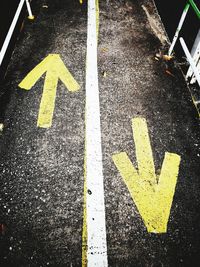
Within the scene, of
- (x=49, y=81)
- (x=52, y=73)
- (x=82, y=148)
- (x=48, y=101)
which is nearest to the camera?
(x=82, y=148)

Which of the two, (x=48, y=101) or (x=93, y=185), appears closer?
(x=93, y=185)

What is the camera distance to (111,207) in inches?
113

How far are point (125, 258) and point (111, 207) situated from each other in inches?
23.5

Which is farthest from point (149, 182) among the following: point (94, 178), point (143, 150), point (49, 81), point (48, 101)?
point (49, 81)

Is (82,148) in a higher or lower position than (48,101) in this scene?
lower

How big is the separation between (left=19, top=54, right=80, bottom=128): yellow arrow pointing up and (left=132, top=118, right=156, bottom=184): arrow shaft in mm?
1349

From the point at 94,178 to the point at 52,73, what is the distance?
232cm

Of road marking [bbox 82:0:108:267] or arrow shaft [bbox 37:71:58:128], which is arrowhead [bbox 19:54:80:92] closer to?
arrow shaft [bbox 37:71:58:128]

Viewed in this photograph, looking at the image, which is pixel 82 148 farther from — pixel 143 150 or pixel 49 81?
pixel 49 81

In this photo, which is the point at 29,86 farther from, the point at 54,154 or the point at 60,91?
Answer: the point at 54,154

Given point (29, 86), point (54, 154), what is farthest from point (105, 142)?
point (29, 86)

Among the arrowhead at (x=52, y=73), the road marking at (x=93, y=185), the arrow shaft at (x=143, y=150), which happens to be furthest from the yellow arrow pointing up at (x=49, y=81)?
the arrow shaft at (x=143, y=150)

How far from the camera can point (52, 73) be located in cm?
428

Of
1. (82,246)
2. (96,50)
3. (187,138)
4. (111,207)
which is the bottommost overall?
(82,246)
